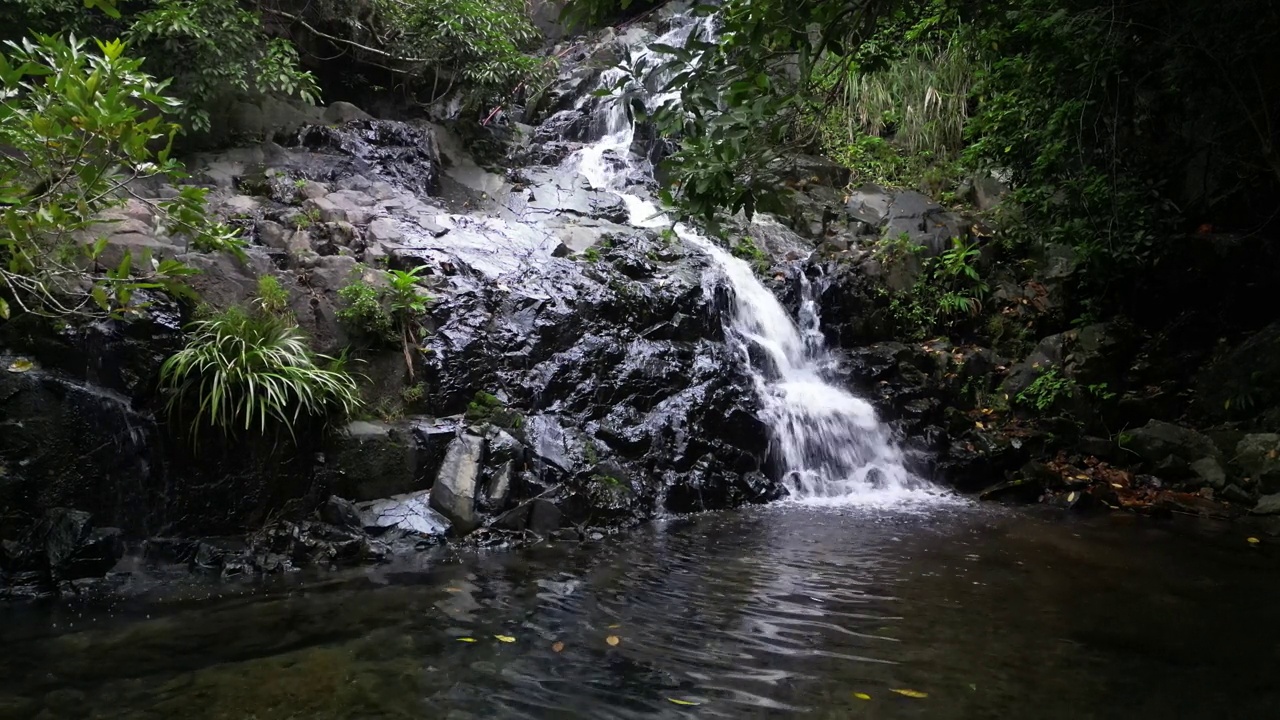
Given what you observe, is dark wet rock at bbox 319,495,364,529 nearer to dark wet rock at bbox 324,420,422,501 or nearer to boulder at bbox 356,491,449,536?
boulder at bbox 356,491,449,536

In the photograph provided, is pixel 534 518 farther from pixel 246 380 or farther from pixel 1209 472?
pixel 1209 472

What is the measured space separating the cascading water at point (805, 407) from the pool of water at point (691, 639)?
232 centimetres

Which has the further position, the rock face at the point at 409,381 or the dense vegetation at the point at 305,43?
the dense vegetation at the point at 305,43

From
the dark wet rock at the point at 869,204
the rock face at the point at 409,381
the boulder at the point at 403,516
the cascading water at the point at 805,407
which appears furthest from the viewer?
the dark wet rock at the point at 869,204

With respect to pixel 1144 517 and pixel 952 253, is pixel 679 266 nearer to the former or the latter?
pixel 952 253

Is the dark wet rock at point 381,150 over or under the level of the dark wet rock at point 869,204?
under

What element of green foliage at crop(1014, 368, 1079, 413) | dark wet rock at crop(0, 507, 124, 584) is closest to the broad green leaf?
dark wet rock at crop(0, 507, 124, 584)

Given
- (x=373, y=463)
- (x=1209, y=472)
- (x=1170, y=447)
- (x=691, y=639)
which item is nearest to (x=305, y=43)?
(x=373, y=463)

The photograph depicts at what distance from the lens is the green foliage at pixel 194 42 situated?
297 inches

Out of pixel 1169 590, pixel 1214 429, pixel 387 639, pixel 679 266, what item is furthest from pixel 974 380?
pixel 387 639

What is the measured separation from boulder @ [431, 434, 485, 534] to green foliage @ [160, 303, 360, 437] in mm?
904

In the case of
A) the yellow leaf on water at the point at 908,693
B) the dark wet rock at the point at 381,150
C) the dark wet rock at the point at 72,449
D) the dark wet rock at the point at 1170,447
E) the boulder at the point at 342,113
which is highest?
the boulder at the point at 342,113

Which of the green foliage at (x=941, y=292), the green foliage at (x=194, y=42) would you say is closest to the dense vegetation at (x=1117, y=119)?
the green foliage at (x=941, y=292)

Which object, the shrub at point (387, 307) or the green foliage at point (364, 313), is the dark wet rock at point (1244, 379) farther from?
the green foliage at point (364, 313)
